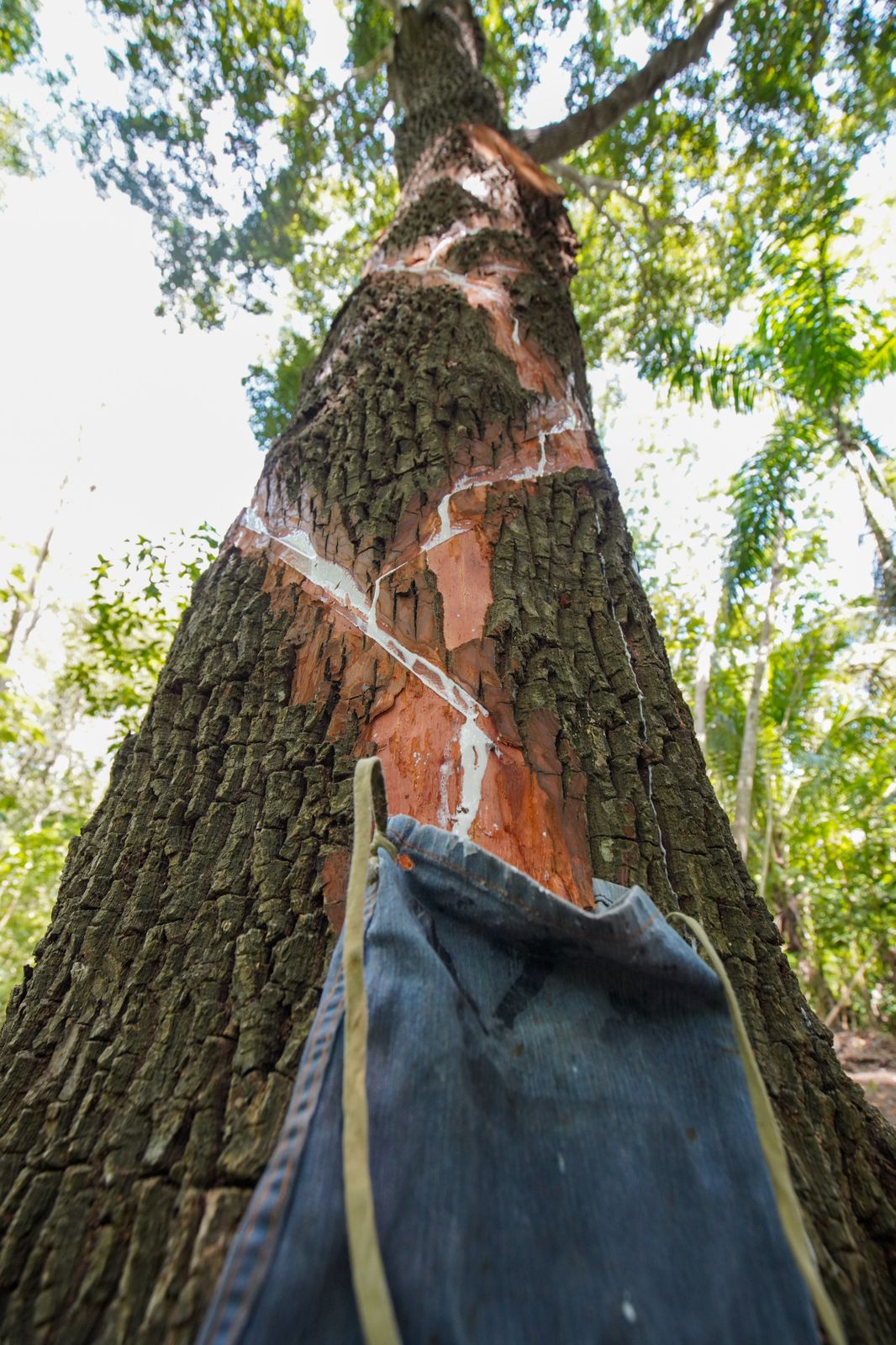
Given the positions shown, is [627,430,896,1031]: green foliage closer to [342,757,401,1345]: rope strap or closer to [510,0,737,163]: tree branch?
[510,0,737,163]: tree branch

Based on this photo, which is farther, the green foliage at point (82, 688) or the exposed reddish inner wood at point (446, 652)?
the green foliage at point (82, 688)

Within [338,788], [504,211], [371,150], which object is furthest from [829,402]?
[338,788]

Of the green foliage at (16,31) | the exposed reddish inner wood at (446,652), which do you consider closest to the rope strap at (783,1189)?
the exposed reddish inner wood at (446,652)

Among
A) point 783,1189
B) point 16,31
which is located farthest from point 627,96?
point 783,1189

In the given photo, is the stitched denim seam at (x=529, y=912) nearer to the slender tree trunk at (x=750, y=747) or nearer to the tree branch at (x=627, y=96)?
the slender tree trunk at (x=750, y=747)

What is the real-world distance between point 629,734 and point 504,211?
204 centimetres

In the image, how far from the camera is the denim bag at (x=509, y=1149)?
20.1 inches

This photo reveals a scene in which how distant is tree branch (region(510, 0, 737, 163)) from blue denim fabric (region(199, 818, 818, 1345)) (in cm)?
525

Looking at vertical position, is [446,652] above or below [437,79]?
below

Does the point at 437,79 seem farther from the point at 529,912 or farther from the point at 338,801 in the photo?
the point at 529,912

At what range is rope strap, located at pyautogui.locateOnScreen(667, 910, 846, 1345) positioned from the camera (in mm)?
527

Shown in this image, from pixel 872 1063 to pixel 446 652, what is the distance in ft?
20.3

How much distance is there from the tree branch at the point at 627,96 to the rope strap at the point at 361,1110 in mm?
5138

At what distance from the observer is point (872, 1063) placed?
5230 millimetres
